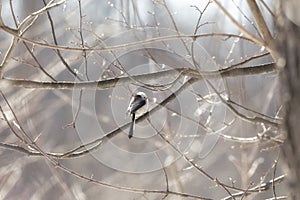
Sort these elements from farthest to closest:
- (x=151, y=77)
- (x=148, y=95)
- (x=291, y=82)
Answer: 1. (x=148, y=95)
2. (x=151, y=77)
3. (x=291, y=82)

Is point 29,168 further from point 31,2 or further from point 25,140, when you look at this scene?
point 25,140

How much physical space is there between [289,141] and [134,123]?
103cm

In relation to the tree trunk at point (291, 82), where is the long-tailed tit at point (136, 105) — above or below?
below

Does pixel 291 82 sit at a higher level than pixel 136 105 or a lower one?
higher

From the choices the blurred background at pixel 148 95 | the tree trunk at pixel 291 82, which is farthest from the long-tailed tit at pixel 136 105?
the tree trunk at pixel 291 82

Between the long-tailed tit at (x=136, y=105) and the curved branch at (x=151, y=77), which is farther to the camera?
the long-tailed tit at (x=136, y=105)

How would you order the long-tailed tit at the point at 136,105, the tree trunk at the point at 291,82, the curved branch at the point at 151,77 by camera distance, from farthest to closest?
the long-tailed tit at the point at 136,105
the curved branch at the point at 151,77
the tree trunk at the point at 291,82

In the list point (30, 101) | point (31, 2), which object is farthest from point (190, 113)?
point (31, 2)

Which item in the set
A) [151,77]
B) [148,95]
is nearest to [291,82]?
[151,77]

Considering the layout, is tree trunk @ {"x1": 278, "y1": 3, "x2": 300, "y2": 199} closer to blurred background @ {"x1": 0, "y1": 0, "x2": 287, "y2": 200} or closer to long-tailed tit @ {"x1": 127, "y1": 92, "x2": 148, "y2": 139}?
blurred background @ {"x1": 0, "y1": 0, "x2": 287, "y2": 200}

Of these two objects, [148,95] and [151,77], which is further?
[148,95]

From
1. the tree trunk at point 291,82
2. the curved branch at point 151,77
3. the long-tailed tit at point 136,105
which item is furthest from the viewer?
the long-tailed tit at point 136,105

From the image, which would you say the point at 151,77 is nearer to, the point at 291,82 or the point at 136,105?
the point at 136,105

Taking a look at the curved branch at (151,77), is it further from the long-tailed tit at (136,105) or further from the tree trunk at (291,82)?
the tree trunk at (291,82)
